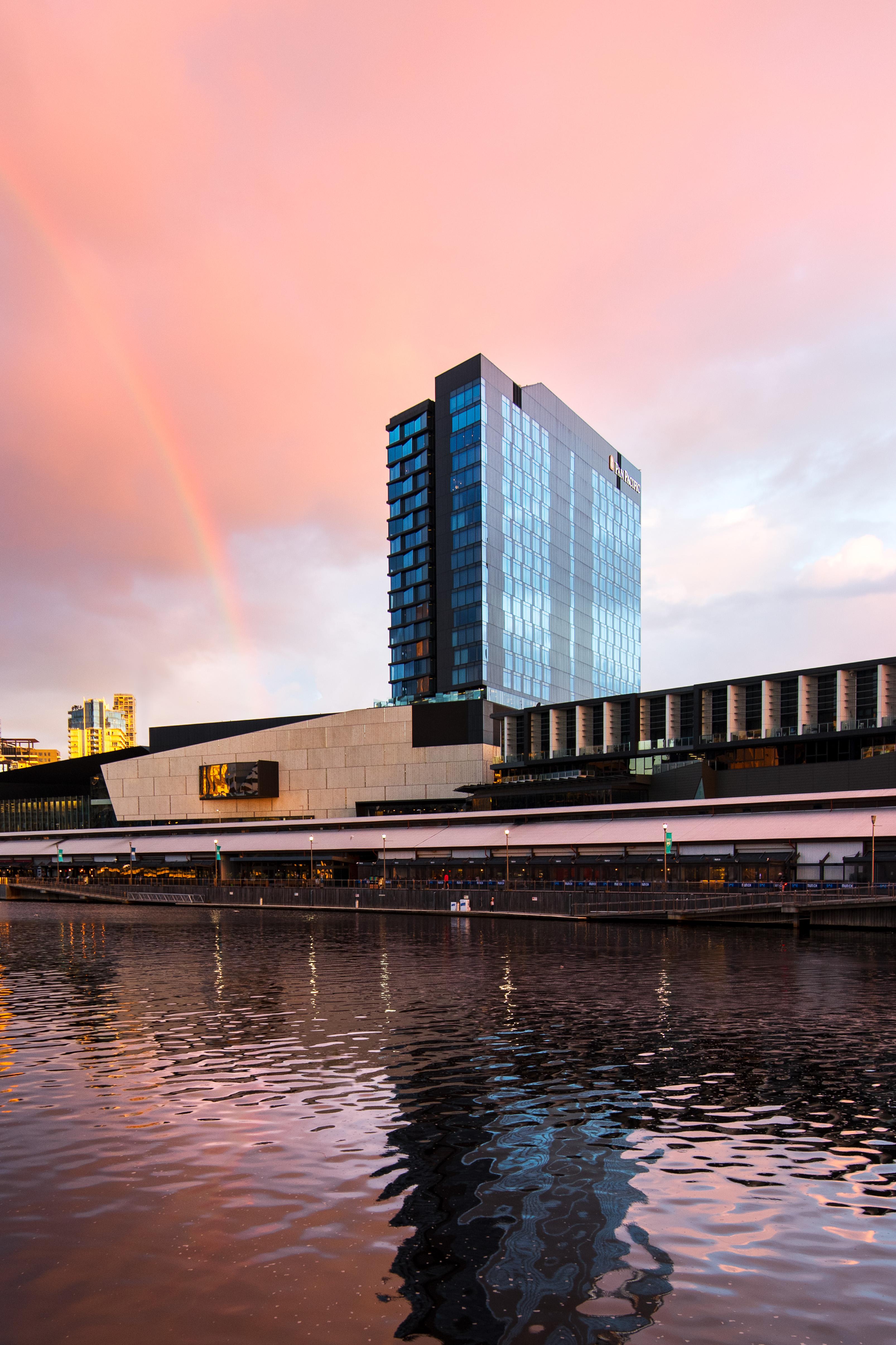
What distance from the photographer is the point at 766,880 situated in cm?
8475

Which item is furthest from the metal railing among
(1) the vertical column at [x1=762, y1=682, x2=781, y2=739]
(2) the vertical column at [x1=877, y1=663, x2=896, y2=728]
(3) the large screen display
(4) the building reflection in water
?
(4) the building reflection in water

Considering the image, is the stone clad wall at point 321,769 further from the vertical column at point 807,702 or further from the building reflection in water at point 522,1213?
the building reflection in water at point 522,1213

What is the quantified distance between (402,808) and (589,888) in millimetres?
46569

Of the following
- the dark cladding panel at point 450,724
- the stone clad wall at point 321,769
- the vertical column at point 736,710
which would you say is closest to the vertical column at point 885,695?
the vertical column at point 736,710

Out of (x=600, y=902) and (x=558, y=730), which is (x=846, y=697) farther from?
(x=600, y=902)

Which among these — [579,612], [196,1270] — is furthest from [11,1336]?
[579,612]

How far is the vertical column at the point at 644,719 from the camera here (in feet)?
392

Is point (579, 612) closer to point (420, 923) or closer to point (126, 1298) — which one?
point (420, 923)

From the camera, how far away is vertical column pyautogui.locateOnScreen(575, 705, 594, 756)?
4953 inches

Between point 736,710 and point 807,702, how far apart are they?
861 centimetres

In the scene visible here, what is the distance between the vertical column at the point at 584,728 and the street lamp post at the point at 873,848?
48.3m

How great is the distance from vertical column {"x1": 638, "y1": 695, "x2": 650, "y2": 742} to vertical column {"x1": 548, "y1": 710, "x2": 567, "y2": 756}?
12.6 m

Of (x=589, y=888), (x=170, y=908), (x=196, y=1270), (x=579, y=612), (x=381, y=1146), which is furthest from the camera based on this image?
(x=579, y=612)

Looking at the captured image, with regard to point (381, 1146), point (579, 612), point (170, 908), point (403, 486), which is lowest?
point (170, 908)
